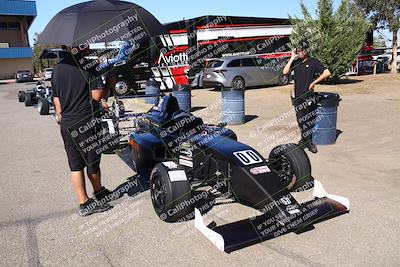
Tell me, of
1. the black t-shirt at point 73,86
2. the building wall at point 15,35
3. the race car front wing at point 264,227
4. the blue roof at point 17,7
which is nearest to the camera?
the race car front wing at point 264,227

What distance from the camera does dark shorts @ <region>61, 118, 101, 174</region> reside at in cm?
434

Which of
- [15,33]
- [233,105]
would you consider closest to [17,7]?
[15,33]

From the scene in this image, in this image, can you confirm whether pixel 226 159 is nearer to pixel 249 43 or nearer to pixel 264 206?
pixel 264 206

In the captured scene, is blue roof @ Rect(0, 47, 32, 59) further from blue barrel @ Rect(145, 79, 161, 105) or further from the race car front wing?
the race car front wing

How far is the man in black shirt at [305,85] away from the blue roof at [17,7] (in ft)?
184

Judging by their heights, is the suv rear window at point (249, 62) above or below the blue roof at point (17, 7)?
below

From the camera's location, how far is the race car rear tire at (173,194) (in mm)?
4141

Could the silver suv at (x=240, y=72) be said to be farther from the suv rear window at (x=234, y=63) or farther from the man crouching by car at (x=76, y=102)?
the man crouching by car at (x=76, y=102)

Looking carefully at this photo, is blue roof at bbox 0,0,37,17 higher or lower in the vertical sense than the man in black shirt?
higher

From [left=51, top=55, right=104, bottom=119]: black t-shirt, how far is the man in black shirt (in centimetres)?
388

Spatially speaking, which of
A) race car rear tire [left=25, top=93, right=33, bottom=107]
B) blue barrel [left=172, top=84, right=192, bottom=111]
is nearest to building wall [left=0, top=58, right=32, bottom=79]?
race car rear tire [left=25, top=93, right=33, bottom=107]

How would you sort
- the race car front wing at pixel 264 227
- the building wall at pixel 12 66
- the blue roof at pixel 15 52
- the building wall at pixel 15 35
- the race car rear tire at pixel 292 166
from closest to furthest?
the race car front wing at pixel 264 227 < the race car rear tire at pixel 292 166 < the blue roof at pixel 15 52 < the building wall at pixel 15 35 < the building wall at pixel 12 66

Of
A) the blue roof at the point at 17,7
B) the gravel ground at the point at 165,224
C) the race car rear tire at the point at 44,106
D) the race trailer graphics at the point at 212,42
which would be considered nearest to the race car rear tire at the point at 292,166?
the gravel ground at the point at 165,224

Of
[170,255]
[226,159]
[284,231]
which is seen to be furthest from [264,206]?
[170,255]
